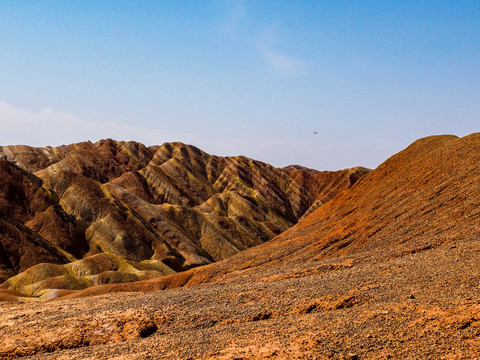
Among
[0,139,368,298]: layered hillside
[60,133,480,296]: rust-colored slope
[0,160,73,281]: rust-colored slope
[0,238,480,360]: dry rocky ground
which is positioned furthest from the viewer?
[0,160,73,281]: rust-colored slope

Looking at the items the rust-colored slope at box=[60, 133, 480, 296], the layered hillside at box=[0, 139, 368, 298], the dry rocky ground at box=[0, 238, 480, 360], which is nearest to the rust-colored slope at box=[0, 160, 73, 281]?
the layered hillside at box=[0, 139, 368, 298]

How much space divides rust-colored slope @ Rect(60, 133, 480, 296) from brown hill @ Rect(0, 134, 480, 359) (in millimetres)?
172

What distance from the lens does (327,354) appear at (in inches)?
523

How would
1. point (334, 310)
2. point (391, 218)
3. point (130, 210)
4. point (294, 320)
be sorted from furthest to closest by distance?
point (130, 210) < point (391, 218) < point (334, 310) < point (294, 320)

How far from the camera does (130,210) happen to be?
91.7m

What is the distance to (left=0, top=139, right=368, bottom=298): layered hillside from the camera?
69.1 metres

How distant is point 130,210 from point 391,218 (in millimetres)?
67432

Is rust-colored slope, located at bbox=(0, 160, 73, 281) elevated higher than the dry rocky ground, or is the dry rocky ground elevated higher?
rust-colored slope, located at bbox=(0, 160, 73, 281)

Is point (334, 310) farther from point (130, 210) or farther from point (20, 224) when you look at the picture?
point (130, 210)

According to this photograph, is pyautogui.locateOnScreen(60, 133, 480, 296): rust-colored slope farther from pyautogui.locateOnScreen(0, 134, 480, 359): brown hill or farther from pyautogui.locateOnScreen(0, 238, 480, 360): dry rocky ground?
pyautogui.locateOnScreen(0, 238, 480, 360): dry rocky ground

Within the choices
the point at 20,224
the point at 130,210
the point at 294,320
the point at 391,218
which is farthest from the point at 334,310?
the point at 130,210

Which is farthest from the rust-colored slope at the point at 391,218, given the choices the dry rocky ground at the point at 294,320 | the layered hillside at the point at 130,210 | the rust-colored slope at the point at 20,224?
the rust-colored slope at the point at 20,224

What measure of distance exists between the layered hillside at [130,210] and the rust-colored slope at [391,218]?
2660 centimetres

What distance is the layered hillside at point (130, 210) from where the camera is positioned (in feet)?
227
